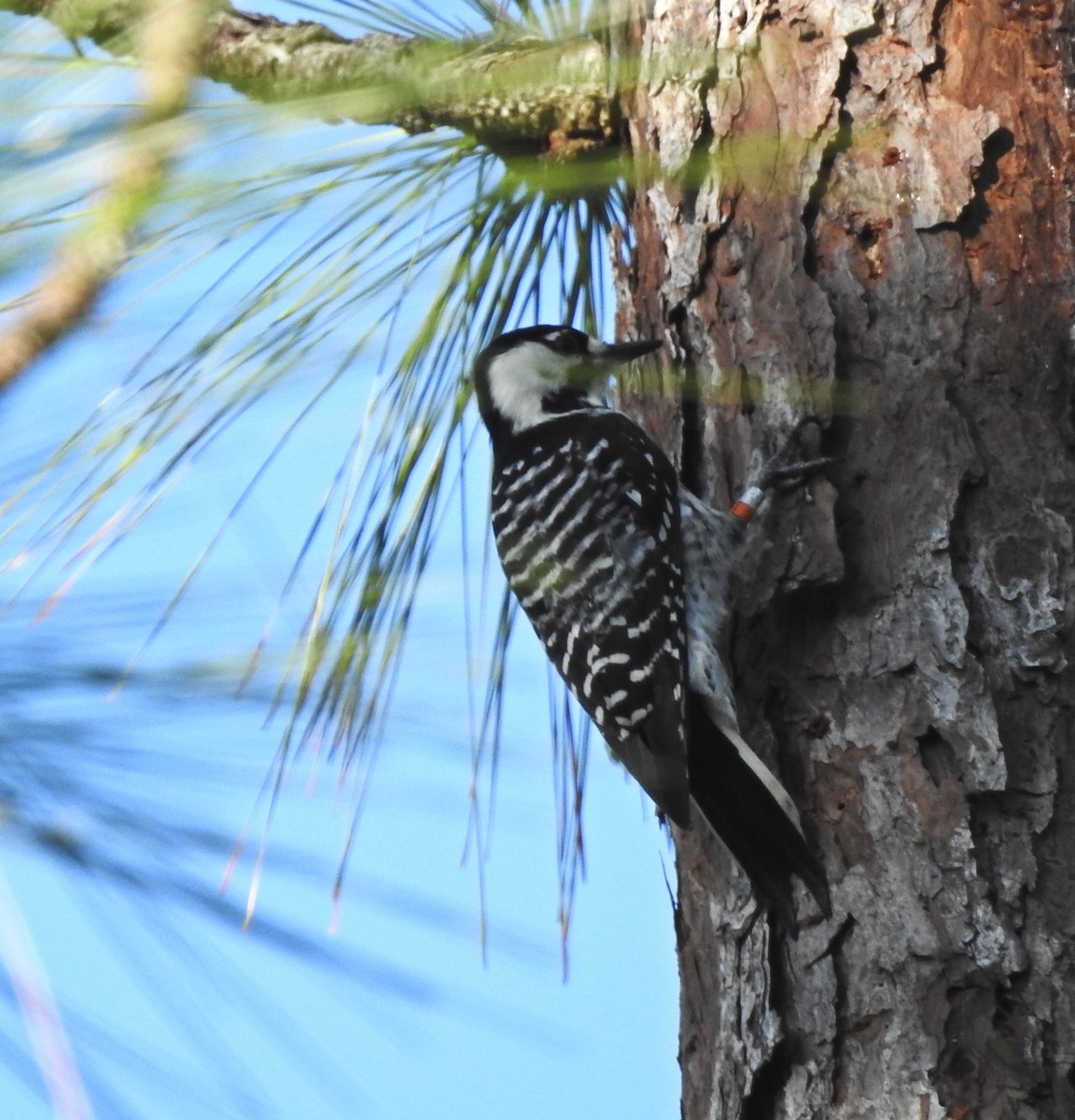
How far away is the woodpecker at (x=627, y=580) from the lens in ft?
8.59

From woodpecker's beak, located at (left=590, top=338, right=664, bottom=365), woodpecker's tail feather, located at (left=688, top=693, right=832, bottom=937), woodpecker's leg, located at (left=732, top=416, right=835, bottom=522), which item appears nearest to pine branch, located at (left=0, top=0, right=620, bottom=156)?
woodpecker's beak, located at (left=590, top=338, right=664, bottom=365)

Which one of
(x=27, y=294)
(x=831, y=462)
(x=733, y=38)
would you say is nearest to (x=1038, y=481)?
(x=831, y=462)

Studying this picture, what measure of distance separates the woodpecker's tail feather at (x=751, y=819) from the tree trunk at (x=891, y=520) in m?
0.04

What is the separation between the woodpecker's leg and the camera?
246cm

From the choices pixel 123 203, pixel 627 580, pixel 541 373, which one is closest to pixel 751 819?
pixel 627 580

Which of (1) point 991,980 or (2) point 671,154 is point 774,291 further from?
(1) point 991,980

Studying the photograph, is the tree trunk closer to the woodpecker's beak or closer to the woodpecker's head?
the woodpecker's beak

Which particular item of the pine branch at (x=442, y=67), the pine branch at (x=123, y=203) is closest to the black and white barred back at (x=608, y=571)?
the pine branch at (x=442, y=67)

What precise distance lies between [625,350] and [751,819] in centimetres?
105

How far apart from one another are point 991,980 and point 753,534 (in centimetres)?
101

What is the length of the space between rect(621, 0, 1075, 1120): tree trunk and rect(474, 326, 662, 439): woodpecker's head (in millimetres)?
289

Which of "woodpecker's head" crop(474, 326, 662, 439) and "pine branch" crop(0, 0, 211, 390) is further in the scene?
"woodpecker's head" crop(474, 326, 662, 439)

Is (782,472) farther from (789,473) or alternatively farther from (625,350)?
(625,350)

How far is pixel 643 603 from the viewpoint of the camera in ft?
9.87
